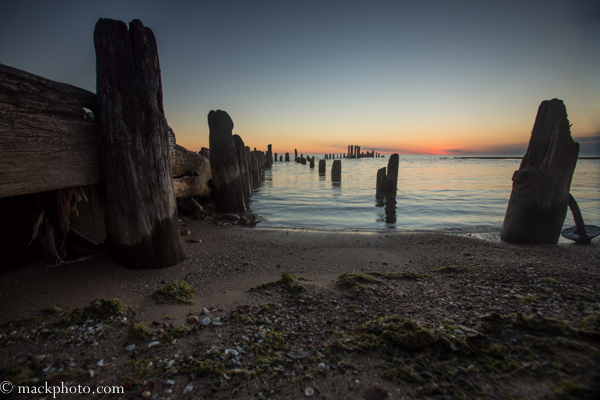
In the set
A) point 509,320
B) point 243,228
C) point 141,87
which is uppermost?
point 141,87

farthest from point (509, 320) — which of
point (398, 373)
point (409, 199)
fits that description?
point (409, 199)

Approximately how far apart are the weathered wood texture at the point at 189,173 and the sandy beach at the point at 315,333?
3.66 meters

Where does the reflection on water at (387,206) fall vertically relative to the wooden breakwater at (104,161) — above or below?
below

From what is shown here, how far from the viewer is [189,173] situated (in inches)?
287

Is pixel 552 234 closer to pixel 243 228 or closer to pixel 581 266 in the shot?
pixel 581 266

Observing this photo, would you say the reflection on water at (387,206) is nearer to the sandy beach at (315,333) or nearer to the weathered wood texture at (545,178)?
the weathered wood texture at (545,178)

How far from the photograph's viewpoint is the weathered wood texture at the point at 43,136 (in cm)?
223

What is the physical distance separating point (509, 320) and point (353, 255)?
8.02 feet

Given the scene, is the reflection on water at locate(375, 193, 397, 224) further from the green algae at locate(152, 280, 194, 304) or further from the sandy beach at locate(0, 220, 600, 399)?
the green algae at locate(152, 280, 194, 304)

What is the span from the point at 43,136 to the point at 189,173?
484 cm

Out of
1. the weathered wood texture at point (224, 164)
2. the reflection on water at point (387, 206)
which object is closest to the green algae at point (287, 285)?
the weathered wood texture at point (224, 164)

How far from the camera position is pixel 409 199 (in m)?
11.4

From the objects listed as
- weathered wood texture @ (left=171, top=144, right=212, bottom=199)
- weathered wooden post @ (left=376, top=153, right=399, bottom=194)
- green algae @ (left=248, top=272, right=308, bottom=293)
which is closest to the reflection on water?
weathered wooden post @ (left=376, top=153, right=399, bottom=194)

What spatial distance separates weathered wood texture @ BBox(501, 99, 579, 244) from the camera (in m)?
4.15
